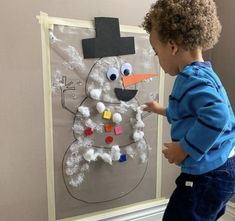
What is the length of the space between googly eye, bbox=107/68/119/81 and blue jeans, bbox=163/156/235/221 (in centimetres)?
48

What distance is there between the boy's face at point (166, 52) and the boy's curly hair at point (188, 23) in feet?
0.06

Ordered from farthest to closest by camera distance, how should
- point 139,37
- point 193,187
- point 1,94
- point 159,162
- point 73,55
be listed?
point 159,162, point 139,37, point 73,55, point 1,94, point 193,187

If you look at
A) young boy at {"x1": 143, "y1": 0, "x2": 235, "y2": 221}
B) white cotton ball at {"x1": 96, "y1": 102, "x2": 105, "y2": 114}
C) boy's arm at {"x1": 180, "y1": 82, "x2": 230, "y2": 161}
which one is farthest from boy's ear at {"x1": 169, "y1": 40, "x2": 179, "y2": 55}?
white cotton ball at {"x1": 96, "y1": 102, "x2": 105, "y2": 114}

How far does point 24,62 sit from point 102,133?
1.27 ft

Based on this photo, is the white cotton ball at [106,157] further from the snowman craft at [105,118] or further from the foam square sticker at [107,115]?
the foam square sticker at [107,115]

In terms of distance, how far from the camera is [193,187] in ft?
3.18

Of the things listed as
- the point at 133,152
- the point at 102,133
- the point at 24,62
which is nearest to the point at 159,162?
the point at 133,152

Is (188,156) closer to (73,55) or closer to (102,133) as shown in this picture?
(102,133)

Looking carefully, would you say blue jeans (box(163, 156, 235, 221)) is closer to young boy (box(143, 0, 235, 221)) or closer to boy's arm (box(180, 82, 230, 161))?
young boy (box(143, 0, 235, 221))

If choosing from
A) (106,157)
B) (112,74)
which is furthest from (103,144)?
(112,74)

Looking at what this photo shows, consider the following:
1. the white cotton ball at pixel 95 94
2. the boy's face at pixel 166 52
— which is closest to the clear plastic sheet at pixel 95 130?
the white cotton ball at pixel 95 94

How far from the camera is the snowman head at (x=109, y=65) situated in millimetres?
1243

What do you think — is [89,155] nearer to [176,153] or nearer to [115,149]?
[115,149]

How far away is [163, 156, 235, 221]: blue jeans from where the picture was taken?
96cm
